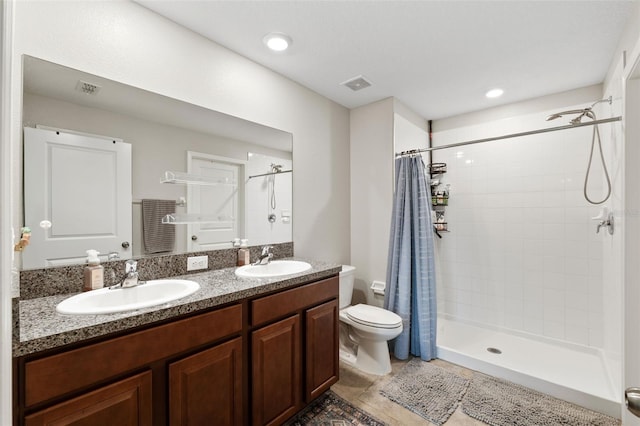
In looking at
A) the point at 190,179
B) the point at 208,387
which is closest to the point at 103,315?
the point at 208,387

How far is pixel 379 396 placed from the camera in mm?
1975

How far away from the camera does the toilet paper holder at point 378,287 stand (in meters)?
2.73

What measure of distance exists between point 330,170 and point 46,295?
7.05 feet

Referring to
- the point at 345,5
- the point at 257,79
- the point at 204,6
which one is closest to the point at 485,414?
the point at 345,5

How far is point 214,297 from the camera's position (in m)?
1.27

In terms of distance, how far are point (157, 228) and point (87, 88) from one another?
0.76 m

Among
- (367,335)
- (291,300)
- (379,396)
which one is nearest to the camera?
(291,300)

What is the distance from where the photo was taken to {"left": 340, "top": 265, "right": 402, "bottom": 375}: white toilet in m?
2.17

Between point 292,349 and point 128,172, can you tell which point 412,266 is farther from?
point 128,172

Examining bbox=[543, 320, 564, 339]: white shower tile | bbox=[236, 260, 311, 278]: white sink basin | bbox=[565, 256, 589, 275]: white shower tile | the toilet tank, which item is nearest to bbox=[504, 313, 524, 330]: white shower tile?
bbox=[543, 320, 564, 339]: white shower tile

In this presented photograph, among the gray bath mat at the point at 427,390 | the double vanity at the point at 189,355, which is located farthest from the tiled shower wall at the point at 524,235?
the double vanity at the point at 189,355

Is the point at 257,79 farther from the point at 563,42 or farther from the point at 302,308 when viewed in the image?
the point at 563,42

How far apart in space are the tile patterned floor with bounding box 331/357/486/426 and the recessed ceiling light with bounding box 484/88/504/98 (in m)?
2.40

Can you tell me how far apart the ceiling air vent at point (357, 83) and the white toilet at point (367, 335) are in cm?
164
